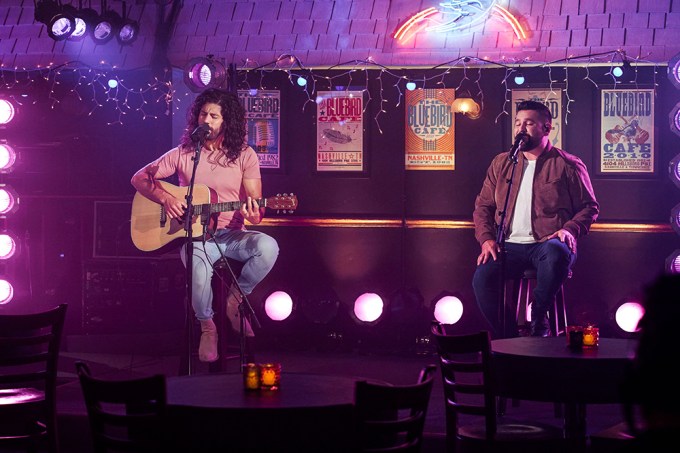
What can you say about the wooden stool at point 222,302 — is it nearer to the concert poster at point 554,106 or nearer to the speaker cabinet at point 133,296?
the speaker cabinet at point 133,296

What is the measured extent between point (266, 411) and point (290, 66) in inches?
253

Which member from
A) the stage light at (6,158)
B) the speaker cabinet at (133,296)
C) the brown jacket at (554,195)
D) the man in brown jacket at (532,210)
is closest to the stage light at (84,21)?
the stage light at (6,158)

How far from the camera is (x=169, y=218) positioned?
7.33 meters

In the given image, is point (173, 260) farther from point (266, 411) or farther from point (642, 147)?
point (266, 411)

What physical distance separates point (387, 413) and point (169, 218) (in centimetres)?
396

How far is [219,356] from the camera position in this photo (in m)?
7.20

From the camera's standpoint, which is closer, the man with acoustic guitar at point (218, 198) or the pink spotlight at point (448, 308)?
the man with acoustic guitar at point (218, 198)

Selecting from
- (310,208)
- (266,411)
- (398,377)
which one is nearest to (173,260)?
(310,208)

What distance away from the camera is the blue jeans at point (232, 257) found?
23.1 ft

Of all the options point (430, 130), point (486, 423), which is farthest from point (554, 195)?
point (486, 423)

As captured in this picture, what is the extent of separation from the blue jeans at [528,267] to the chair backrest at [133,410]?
13.0 ft

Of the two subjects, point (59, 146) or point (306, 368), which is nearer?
point (306, 368)

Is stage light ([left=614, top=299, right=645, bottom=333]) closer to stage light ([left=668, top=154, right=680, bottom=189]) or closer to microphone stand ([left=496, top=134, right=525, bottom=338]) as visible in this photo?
stage light ([left=668, top=154, right=680, bottom=189])

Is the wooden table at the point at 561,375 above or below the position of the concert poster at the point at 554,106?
below
